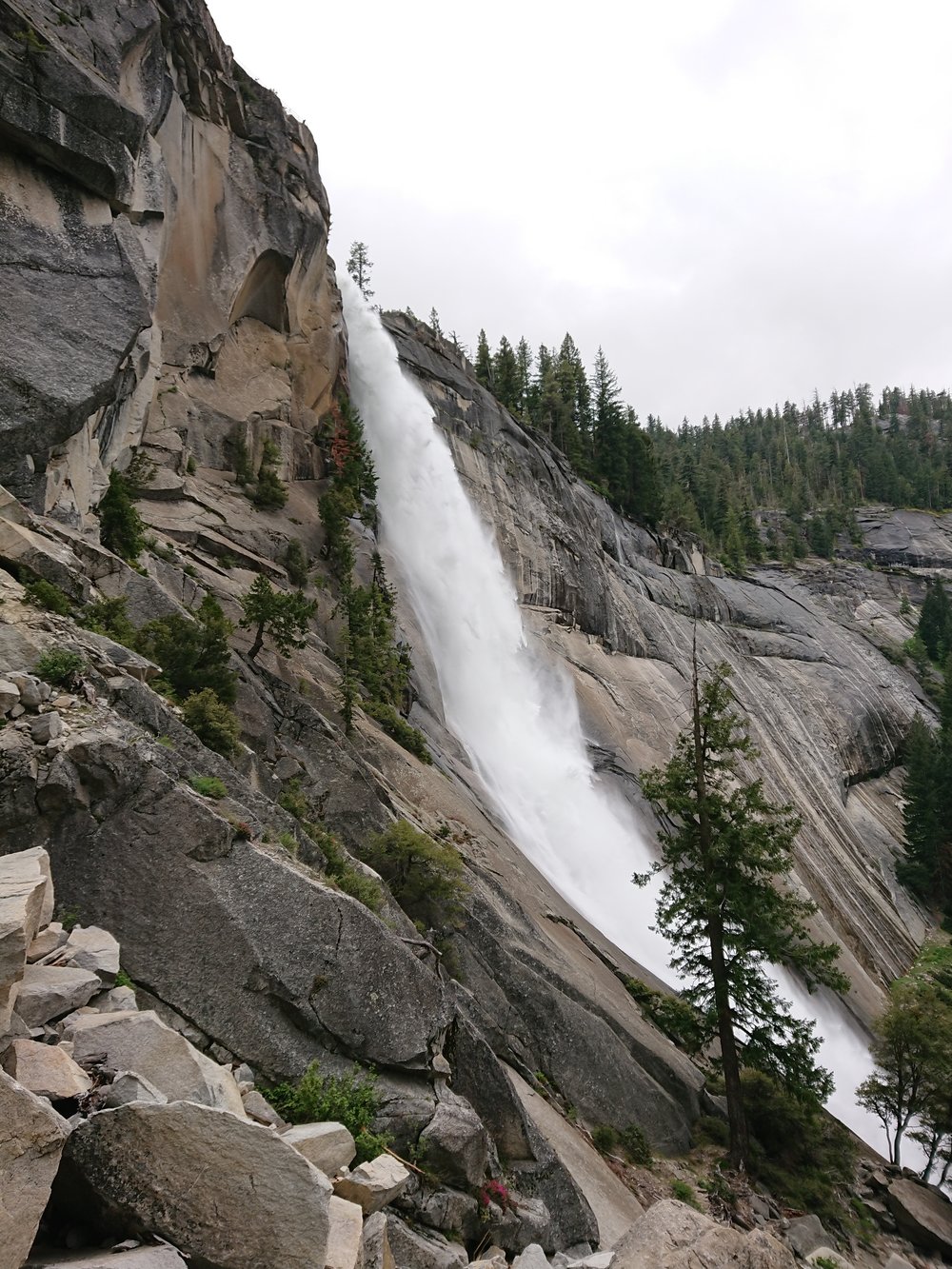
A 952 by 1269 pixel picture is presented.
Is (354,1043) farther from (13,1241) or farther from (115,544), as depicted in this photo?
(115,544)

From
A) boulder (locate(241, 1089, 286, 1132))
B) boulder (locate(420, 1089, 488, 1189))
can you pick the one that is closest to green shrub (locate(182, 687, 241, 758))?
boulder (locate(241, 1089, 286, 1132))

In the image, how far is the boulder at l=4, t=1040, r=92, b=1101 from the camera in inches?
179

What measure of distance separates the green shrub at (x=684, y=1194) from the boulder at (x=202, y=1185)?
12.1 m

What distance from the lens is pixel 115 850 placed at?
8.34 metres

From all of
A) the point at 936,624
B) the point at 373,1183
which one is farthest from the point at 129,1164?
the point at 936,624

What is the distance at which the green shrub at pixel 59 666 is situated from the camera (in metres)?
8.98

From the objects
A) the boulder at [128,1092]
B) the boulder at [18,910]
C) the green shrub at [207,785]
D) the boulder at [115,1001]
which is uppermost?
the boulder at [18,910]

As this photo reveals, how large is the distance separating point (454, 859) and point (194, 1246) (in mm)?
11213

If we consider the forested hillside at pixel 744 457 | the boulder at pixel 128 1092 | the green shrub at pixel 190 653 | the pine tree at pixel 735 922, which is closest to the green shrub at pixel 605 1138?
the pine tree at pixel 735 922

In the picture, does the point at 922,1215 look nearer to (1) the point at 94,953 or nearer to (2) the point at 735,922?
(2) the point at 735,922

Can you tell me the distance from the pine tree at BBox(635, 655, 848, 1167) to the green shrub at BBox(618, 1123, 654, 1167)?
2768 mm

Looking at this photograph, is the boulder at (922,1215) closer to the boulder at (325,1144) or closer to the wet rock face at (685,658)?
the wet rock face at (685,658)

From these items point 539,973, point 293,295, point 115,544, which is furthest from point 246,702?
point 293,295

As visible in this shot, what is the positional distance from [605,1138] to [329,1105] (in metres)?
8.93
